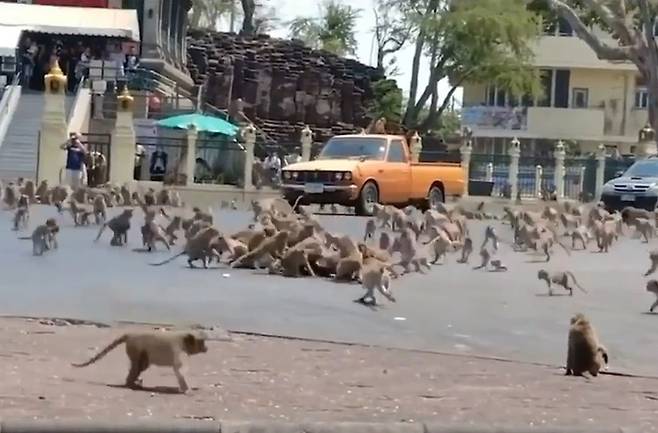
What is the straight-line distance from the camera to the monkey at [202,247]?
52.2ft

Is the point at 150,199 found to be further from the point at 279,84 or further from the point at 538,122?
the point at 538,122

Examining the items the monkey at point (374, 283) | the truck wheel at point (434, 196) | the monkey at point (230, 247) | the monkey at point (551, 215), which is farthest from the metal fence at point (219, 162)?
the monkey at point (374, 283)

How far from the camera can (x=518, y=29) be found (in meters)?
60.4

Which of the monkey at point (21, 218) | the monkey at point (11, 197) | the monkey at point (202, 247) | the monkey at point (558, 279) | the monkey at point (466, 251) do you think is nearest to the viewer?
the monkey at point (558, 279)

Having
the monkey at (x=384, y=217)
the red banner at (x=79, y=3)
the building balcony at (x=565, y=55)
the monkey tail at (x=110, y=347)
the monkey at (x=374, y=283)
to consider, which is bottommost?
the monkey tail at (x=110, y=347)

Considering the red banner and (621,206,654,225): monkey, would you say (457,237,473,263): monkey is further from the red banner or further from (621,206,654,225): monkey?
the red banner

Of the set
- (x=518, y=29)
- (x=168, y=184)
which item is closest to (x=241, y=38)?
(x=518, y=29)

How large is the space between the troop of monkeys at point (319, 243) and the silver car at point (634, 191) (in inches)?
292

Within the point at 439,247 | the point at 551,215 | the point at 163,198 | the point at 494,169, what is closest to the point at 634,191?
the point at 551,215

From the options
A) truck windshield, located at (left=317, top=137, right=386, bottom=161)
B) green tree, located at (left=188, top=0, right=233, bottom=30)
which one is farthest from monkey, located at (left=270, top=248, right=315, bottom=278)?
green tree, located at (left=188, top=0, right=233, bottom=30)

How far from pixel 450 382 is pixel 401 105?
62514 mm

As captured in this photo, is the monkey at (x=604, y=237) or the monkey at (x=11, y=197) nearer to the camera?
the monkey at (x=604, y=237)

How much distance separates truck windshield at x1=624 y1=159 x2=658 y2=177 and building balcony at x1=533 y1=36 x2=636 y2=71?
27.5 meters

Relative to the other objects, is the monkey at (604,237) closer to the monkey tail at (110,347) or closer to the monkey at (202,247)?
the monkey at (202,247)
